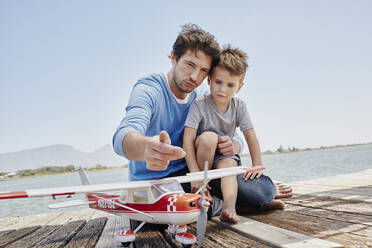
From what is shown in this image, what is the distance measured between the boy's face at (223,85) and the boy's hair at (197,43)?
0.21 meters

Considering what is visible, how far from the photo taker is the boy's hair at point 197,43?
3.61 meters

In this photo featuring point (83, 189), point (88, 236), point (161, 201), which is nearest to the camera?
point (83, 189)

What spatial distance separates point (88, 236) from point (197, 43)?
2.55 m

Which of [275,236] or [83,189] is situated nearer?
[275,236]

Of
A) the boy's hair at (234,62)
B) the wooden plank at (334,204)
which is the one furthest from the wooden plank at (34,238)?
the wooden plank at (334,204)

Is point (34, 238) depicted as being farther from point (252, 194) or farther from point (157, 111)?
point (252, 194)

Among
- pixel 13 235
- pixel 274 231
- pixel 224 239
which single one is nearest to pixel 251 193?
pixel 274 231

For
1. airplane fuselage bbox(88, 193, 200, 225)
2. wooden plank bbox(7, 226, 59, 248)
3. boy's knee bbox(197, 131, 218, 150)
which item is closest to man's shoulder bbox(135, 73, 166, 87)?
boy's knee bbox(197, 131, 218, 150)

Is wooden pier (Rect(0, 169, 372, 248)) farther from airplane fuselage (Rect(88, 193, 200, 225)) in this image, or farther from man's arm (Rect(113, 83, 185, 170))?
man's arm (Rect(113, 83, 185, 170))

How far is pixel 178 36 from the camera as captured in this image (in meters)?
3.91

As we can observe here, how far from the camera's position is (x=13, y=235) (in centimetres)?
368

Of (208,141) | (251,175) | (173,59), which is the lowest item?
(251,175)

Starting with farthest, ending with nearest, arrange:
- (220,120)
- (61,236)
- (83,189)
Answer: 1. (220,120)
2. (61,236)
3. (83,189)

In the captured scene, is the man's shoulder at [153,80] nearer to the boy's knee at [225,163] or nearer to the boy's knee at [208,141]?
the boy's knee at [208,141]
